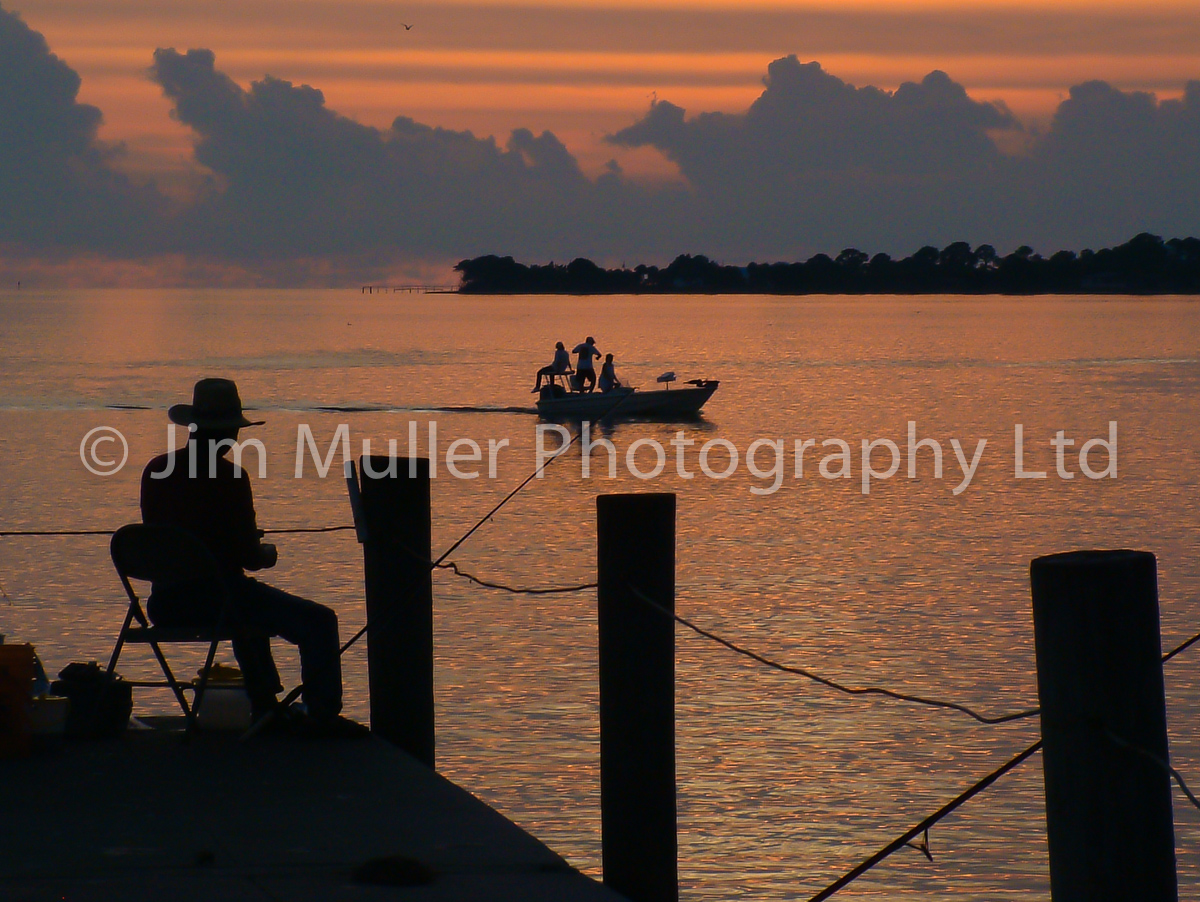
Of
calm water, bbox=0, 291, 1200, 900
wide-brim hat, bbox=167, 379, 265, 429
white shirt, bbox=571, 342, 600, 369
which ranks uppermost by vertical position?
white shirt, bbox=571, 342, 600, 369

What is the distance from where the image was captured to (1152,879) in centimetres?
360

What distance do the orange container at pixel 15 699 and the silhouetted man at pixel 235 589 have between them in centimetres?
56

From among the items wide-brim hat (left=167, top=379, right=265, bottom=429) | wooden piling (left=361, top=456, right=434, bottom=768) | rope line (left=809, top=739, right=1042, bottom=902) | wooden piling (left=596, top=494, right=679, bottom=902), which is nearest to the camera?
rope line (left=809, top=739, right=1042, bottom=902)

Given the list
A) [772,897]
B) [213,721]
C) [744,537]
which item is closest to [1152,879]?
[213,721]

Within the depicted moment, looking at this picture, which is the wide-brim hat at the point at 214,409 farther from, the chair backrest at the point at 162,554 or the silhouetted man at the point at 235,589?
the chair backrest at the point at 162,554

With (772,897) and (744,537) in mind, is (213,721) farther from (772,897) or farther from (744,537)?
(744,537)

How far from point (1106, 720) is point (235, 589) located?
404 cm

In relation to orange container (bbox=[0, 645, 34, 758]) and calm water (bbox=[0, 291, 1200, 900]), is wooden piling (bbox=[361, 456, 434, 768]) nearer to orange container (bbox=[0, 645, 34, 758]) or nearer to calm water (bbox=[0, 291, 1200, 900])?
orange container (bbox=[0, 645, 34, 758])

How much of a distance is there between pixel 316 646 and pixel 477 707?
18.5ft

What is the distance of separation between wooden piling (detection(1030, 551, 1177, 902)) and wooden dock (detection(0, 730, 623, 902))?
6.27ft

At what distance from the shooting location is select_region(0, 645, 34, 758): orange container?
6098 millimetres

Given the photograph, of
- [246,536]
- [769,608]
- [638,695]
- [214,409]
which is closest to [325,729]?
[246,536]

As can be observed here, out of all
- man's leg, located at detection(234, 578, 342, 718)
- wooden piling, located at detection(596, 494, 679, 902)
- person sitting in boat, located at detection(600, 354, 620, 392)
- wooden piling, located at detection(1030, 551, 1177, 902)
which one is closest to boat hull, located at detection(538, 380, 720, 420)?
person sitting in boat, located at detection(600, 354, 620, 392)

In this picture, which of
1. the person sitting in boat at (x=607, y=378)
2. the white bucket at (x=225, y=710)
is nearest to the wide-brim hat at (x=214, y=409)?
the white bucket at (x=225, y=710)
